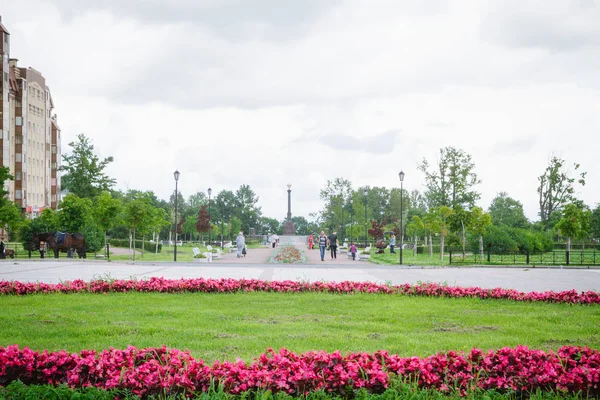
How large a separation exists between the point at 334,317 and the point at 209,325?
2198 mm

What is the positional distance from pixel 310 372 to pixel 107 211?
1248 inches

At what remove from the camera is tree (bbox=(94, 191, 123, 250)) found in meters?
34.4

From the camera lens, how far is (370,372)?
5109mm

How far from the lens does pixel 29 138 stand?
7656 centimetres

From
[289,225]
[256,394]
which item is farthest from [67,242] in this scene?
[289,225]

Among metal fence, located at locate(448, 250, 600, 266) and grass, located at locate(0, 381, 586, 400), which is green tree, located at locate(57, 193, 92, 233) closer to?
metal fence, located at locate(448, 250, 600, 266)

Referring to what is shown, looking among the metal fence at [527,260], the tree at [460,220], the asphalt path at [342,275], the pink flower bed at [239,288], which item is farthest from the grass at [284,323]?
the tree at [460,220]

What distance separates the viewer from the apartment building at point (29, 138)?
65631 millimetres

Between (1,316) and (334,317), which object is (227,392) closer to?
(334,317)

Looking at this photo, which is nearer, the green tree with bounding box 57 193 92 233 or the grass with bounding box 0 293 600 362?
the grass with bounding box 0 293 600 362

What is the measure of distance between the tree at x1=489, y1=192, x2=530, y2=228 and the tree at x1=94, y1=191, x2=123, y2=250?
4003 centimetres

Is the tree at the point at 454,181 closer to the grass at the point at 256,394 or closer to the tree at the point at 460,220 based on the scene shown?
the tree at the point at 460,220

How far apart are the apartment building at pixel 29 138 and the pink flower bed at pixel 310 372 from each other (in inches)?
2437

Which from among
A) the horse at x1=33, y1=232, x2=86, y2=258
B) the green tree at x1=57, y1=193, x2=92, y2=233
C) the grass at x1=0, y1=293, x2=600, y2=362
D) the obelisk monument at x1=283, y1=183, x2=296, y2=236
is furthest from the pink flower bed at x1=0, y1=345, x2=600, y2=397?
the obelisk monument at x1=283, y1=183, x2=296, y2=236
